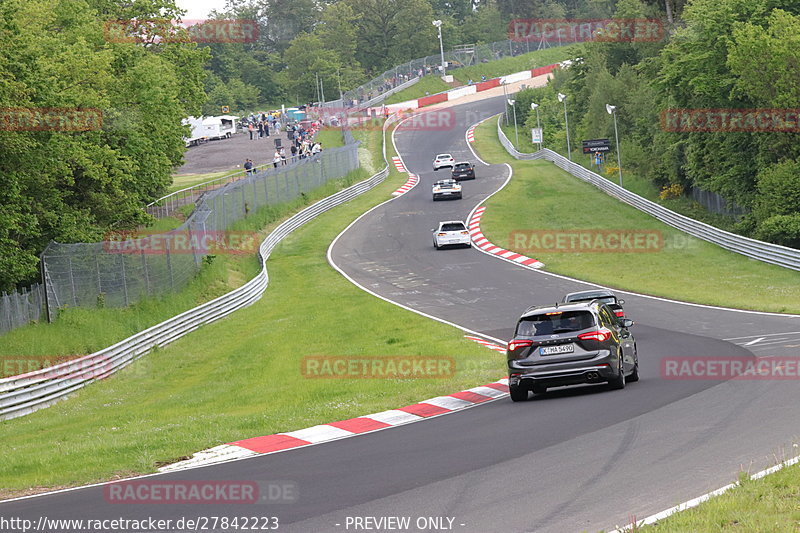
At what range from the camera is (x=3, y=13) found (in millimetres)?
27688

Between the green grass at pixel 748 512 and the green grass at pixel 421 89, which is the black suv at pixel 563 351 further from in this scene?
the green grass at pixel 421 89

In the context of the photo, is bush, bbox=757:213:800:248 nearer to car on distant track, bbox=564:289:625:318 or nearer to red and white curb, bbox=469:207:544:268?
red and white curb, bbox=469:207:544:268

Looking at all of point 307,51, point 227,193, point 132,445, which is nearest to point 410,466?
point 132,445

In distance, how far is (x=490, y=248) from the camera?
5009 cm

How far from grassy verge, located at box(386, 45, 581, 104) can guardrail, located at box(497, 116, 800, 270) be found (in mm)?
51492

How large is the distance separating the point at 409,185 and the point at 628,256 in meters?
29.9

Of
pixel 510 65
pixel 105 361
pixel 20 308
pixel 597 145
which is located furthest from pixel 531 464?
pixel 510 65

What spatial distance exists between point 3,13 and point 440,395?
17370 millimetres

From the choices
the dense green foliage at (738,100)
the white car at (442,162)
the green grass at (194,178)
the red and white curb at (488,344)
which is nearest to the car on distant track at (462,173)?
the white car at (442,162)

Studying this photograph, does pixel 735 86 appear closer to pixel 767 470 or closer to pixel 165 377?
pixel 165 377

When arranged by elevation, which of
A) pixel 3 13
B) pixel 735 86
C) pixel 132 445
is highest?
pixel 3 13

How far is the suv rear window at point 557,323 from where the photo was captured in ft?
54.7

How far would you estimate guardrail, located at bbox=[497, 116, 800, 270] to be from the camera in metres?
42.1

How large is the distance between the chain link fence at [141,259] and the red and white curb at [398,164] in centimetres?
3104
